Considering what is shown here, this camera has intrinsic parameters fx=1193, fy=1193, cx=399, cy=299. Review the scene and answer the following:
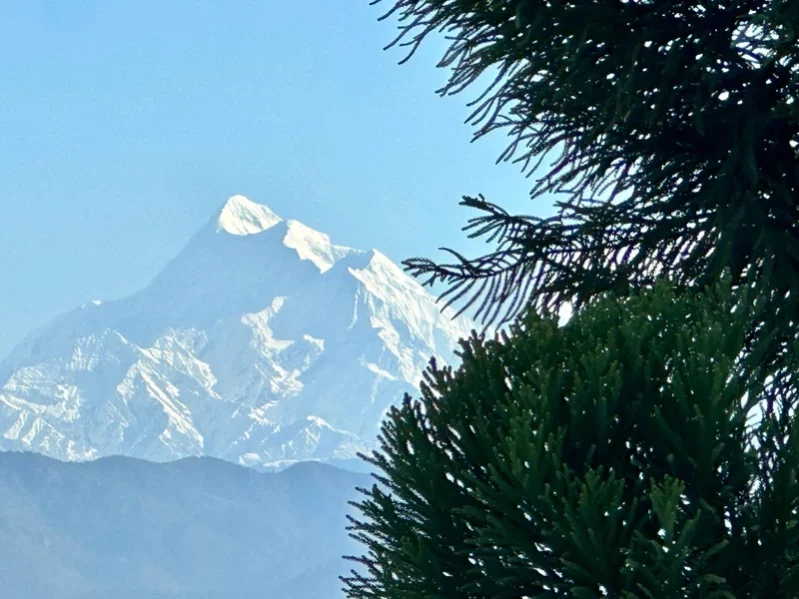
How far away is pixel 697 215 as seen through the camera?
6.23m

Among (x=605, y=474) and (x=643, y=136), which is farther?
(x=643, y=136)

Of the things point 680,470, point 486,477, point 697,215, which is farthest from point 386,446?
point 697,215

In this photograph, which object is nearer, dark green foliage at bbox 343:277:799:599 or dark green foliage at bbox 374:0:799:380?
dark green foliage at bbox 343:277:799:599

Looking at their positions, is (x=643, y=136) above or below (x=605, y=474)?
above

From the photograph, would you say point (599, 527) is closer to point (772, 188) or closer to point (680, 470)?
point (680, 470)

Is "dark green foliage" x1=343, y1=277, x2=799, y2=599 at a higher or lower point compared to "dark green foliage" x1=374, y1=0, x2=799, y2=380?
lower

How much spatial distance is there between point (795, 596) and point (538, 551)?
2.45ft

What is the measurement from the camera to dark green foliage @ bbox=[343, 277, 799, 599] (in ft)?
10.9

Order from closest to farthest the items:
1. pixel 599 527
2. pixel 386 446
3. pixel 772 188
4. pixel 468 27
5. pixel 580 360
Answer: pixel 599 527
pixel 580 360
pixel 386 446
pixel 772 188
pixel 468 27

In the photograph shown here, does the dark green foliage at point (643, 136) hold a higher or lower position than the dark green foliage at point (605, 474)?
higher

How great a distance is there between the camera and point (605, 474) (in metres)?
3.56

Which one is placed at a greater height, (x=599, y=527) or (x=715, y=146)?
(x=715, y=146)

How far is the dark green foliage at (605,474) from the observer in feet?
10.9

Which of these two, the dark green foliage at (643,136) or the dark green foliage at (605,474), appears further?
the dark green foliage at (643,136)
